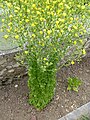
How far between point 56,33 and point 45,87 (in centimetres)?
64

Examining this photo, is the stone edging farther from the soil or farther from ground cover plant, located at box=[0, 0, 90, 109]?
ground cover plant, located at box=[0, 0, 90, 109]

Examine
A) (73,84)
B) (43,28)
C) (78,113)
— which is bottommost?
(78,113)

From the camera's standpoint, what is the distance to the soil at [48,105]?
9.03ft

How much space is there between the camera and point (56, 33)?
7.13 feet

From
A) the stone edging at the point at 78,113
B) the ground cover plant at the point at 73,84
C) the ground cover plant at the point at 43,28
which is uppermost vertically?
the ground cover plant at the point at 43,28

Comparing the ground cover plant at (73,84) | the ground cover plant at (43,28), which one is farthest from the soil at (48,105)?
the ground cover plant at (43,28)

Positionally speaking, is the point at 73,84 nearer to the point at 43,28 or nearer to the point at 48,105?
the point at 48,105

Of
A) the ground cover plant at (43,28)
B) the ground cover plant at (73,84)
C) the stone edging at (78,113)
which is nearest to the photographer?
the ground cover plant at (43,28)

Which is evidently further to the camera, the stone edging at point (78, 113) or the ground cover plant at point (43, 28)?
the stone edging at point (78, 113)

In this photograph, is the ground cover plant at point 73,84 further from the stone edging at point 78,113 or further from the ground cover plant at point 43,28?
the ground cover plant at point 43,28

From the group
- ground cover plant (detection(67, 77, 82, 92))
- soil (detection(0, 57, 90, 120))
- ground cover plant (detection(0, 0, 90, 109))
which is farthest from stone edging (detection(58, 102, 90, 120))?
ground cover plant (detection(0, 0, 90, 109))

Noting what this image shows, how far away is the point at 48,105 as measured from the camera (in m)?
2.83

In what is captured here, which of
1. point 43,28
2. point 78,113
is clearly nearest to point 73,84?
point 78,113

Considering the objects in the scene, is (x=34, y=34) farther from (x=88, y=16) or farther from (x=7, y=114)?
(x=7, y=114)
